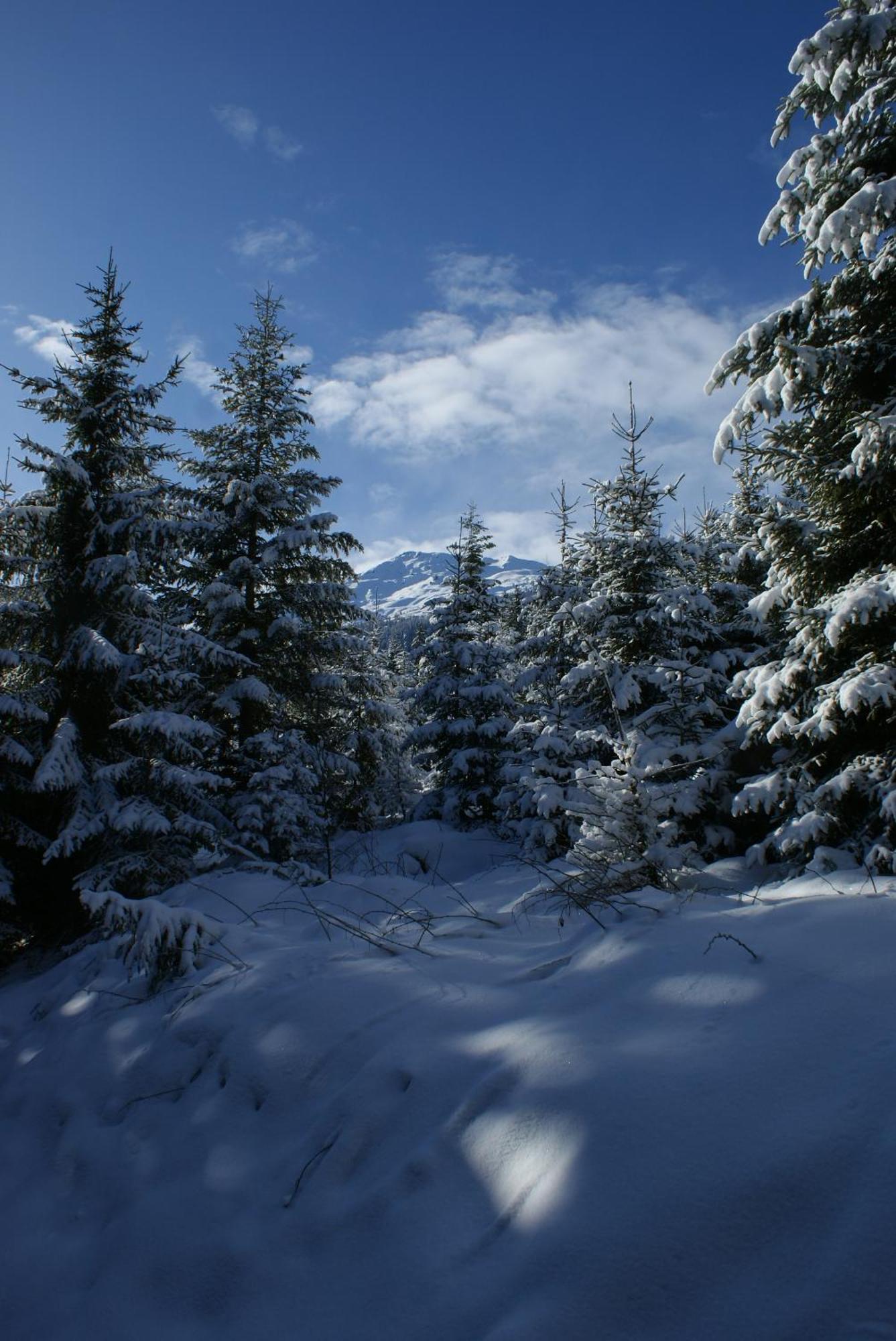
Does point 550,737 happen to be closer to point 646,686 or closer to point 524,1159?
point 646,686

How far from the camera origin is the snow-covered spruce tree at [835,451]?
5.69 meters

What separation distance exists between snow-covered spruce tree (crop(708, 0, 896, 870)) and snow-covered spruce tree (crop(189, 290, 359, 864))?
796cm

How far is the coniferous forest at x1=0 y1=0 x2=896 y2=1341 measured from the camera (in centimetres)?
227

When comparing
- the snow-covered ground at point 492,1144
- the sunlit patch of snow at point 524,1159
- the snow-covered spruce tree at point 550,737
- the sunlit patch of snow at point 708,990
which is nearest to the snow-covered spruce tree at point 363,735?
the snow-covered spruce tree at point 550,737

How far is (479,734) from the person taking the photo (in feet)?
52.9

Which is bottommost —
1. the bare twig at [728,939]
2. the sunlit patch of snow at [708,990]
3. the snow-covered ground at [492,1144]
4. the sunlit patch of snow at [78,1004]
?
the sunlit patch of snow at [78,1004]

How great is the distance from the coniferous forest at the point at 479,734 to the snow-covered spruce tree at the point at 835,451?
37 mm

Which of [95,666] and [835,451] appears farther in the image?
[95,666]

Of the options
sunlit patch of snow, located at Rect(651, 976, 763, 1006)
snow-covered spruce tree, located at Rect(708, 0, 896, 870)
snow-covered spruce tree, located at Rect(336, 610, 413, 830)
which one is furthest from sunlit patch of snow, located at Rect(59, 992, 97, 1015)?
snow-covered spruce tree, located at Rect(336, 610, 413, 830)

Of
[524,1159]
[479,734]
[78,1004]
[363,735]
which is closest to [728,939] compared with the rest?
[524,1159]

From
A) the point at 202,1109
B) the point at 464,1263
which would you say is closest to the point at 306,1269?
the point at 464,1263

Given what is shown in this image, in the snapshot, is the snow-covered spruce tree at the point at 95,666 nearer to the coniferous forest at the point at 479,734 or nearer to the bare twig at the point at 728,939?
the coniferous forest at the point at 479,734

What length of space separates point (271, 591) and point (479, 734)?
5954 mm

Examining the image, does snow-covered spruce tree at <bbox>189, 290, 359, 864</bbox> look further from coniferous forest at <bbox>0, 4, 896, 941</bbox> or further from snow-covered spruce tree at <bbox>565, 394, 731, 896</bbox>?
snow-covered spruce tree at <bbox>565, 394, 731, 896</bbox>
